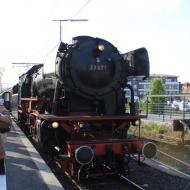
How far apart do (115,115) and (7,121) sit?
4877mm

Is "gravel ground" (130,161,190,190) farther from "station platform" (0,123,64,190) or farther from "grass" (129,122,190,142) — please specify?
"grass" (129,122,190,142)

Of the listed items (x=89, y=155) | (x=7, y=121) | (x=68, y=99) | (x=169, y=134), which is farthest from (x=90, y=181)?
(x=169, y=134)

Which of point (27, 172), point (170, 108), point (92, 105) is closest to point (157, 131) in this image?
point (170, 108)

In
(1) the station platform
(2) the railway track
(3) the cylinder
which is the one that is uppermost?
(3) the cylinder

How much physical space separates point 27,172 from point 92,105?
2389 millimetres

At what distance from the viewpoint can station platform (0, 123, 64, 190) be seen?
7.38m

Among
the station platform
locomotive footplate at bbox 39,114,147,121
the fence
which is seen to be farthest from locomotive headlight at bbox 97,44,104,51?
the fence

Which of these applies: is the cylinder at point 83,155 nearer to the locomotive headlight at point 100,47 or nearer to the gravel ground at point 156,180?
the gravel ground at point 156,180

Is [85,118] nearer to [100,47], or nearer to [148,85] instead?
[100,47]

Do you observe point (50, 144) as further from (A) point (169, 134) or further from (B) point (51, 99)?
(A) point (169, 134)

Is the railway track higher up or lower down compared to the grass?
lower down

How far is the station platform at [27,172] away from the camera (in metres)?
7.38

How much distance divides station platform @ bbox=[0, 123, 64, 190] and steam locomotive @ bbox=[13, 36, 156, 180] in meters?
0.54

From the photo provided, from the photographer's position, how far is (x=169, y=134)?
17.0 meters
